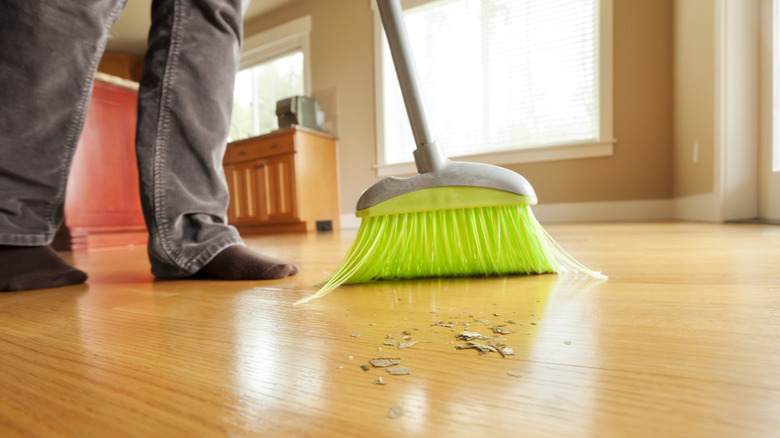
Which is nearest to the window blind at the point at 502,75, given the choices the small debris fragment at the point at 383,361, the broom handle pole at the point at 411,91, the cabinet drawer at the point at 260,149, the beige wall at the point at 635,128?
the beige wall at the point at 635,128

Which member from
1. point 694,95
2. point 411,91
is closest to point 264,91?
point 694,95

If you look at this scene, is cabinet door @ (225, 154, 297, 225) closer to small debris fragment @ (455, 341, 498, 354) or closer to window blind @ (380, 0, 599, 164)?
window blind @ (380, 0, 599, 164)

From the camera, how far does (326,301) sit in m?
0.46

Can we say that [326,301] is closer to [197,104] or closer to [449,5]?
[197,104]

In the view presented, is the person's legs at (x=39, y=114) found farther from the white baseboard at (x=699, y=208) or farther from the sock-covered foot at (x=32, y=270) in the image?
the white baseboard at (x=699, y=208)

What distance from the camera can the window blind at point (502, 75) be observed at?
276 cm

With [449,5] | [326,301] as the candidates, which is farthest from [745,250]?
[449,5]

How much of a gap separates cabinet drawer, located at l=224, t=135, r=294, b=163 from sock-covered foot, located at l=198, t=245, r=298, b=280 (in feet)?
8.39

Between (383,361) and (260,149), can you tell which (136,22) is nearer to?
(260,149)

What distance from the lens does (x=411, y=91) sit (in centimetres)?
62

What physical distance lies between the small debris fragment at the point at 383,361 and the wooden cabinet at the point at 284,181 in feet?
9.71

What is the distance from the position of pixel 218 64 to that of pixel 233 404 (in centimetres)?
67

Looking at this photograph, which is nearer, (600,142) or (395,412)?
(395,412)

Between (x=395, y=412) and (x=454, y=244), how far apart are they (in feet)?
1.35
